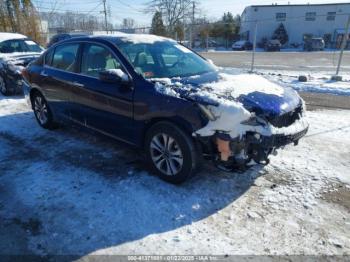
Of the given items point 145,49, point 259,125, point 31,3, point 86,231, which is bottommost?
point 86,231

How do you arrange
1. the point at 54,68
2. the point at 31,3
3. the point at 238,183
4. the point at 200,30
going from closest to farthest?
the point at 238,183, the point at 54,68, the point at 31,3, the point at 200,30

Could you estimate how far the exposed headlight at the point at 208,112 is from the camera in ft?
10.7

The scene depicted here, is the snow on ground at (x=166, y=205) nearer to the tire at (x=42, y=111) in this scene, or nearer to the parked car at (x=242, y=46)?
the tire at (x=42, y=111)

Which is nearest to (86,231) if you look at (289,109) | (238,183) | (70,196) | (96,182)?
(70,196)

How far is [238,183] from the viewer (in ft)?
12.5

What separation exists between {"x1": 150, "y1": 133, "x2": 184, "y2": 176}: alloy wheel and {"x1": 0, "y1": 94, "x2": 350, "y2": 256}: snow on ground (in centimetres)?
20

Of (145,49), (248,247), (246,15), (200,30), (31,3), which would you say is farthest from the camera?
(246,15)

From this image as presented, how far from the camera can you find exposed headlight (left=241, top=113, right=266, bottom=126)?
10.6 feet

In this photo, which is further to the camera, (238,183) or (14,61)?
(14,61)

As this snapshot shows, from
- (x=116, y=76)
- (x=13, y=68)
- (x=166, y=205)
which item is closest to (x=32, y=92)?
(x=116, y=76)

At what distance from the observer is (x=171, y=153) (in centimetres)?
366

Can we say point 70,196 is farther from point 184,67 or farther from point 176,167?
point 184,67

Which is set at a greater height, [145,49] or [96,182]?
[145,49]

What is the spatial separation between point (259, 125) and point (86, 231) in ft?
6.79
